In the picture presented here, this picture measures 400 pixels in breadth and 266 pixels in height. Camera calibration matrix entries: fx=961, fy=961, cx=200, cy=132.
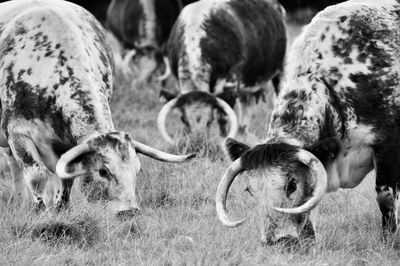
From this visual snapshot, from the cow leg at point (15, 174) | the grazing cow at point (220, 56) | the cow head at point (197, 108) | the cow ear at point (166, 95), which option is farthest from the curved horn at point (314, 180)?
the cow ear at point (166, 95)

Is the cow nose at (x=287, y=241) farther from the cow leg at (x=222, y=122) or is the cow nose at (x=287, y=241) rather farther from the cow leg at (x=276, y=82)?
the cow leg at (x=276, y=82)

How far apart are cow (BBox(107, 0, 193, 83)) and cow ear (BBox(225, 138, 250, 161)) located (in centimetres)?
950

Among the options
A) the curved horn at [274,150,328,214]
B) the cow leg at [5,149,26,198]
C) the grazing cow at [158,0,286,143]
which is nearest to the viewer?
the curved horn at [274,150,328,214]

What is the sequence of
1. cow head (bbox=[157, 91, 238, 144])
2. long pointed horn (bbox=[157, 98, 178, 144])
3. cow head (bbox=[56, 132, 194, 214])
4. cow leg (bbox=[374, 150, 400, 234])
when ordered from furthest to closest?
cow head (bbox=[157, 91, 238, 144]) → long pointed horn (bbox=[157, 98, 178, 144]) → cow head (bbox=[56, 132, 194, 214]) → cow leg (bbox=[374, 150, 400, 234])

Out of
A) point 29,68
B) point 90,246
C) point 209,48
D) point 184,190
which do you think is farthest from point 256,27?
point 90,246

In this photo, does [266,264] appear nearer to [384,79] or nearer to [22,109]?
[384,79]

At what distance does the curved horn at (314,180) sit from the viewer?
5.81 meters

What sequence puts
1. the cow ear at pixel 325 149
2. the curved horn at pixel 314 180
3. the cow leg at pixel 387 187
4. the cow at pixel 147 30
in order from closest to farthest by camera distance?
the curved horn at pixel 314 180 → the cow ear at pixel 325 149 → the cow leg at pixel 387 187 → the cow at pixel 147 30

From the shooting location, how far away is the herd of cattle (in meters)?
6.13

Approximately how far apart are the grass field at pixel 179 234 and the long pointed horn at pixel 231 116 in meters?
1.81

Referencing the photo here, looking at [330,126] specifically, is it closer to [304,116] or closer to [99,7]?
[304,116]

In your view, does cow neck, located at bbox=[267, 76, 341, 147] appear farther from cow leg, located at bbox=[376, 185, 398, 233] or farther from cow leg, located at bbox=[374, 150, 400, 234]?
cow leg, located at bbox=[376, 185, 398, 233]

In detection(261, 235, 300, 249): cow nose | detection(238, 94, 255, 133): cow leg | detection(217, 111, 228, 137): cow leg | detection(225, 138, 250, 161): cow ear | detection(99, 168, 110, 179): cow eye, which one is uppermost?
detection(225, 138, 250, 161): cow ear

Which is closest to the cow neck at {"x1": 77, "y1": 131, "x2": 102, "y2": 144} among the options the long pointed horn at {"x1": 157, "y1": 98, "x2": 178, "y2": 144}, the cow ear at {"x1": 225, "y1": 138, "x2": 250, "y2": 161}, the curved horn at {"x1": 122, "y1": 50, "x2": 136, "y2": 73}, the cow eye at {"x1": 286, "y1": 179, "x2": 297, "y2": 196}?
the cow ear at {"x1": 225, "y1": 138, "x2": 250, "y2": 161}
